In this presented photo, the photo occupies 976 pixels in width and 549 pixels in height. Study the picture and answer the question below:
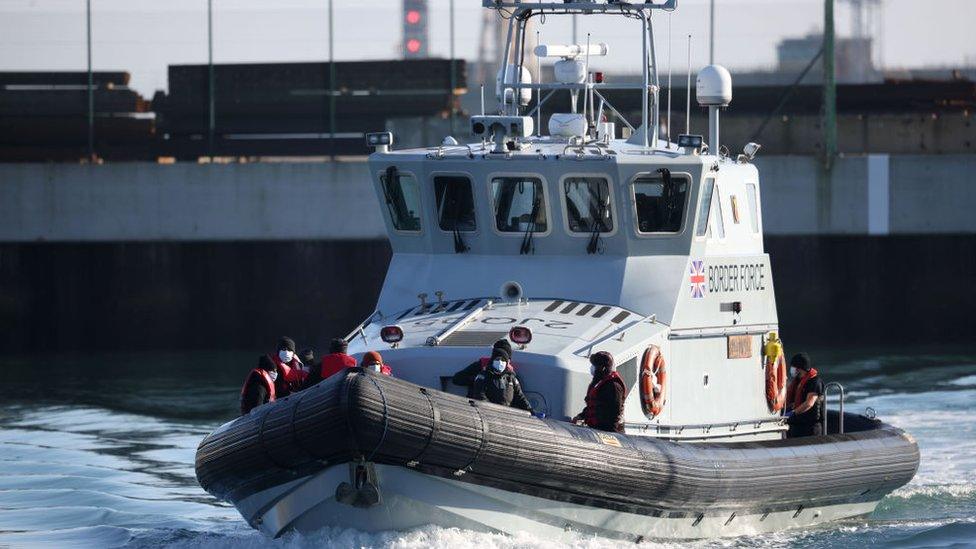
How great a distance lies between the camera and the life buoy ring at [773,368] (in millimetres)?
14086

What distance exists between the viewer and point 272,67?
2812 centimetres

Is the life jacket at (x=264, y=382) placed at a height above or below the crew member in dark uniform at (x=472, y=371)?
below

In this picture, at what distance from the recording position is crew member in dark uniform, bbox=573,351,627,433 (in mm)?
11430

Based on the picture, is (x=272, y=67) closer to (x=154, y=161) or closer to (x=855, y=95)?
(x=154, y=161)

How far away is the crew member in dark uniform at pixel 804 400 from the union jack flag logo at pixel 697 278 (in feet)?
5.05

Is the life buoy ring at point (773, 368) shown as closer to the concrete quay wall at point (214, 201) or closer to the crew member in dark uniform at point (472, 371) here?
the crew member in dark uniform at point (472, 371)

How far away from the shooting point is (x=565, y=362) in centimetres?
1178

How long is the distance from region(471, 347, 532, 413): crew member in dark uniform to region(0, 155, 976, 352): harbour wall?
1466 cm

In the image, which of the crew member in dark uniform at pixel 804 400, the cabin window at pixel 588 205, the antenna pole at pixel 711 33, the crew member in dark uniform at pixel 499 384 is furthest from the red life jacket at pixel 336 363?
the antenna pole at pixel 711 33

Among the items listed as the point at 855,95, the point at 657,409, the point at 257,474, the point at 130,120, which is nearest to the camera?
the point at 257,474

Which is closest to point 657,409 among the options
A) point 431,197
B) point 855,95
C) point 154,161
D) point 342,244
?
point 431,197

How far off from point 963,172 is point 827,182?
207 centimetres

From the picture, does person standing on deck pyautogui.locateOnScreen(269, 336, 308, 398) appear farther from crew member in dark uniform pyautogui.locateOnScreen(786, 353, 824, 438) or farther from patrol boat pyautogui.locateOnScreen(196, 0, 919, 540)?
crew member in dark uniform pyautogui.locateOnScreen(786, 353, 824, 438)

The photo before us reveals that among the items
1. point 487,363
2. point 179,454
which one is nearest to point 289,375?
point 487,363
